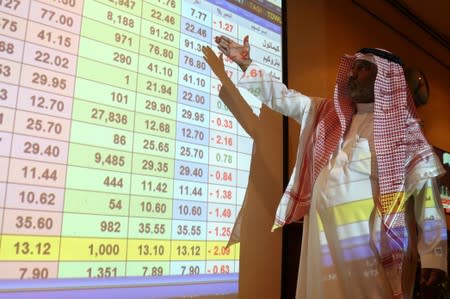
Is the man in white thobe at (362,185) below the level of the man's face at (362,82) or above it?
below

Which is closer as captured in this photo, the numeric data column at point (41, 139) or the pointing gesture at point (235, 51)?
the numeric data column at point (41, 139)

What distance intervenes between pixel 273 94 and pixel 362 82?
263mm

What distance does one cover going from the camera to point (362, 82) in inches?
52.5

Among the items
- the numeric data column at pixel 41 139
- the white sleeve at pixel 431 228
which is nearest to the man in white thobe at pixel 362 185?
the white sleeve at pixel 431 228

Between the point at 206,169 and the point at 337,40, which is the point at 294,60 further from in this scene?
the point at 206,169

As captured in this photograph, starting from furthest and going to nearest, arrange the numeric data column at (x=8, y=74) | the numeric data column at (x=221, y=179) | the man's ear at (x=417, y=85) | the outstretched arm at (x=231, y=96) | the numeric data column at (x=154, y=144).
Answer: the man's ear at (x=417, y=85), the outstretched arm at (x=231, y=96), the numeric data column at (x=221, y=179), the numeric data column at (x=154, y=144), the numeric data column at (x=8, y=74)

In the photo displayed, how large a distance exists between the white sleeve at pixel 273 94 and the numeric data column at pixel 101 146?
1.11 feet

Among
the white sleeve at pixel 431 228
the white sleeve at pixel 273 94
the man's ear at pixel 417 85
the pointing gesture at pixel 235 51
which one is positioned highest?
the man's ear at pixel 417 85

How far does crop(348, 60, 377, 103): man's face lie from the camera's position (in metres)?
1.33

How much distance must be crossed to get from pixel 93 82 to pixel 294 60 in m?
0.89

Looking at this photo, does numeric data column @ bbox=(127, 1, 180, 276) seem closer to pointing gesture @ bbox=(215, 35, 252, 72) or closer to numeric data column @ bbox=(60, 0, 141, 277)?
numeric data column @ bbox=(60, 0, 141, 277)

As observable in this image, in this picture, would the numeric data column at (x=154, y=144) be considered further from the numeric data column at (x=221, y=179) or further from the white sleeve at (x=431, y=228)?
the white sleeve at (x=431, y=228)

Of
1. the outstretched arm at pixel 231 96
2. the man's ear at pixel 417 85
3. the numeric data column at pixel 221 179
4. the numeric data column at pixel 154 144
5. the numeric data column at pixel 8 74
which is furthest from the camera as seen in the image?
the man's ear at pixel 417 85

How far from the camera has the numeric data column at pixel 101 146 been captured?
996 millimetres
